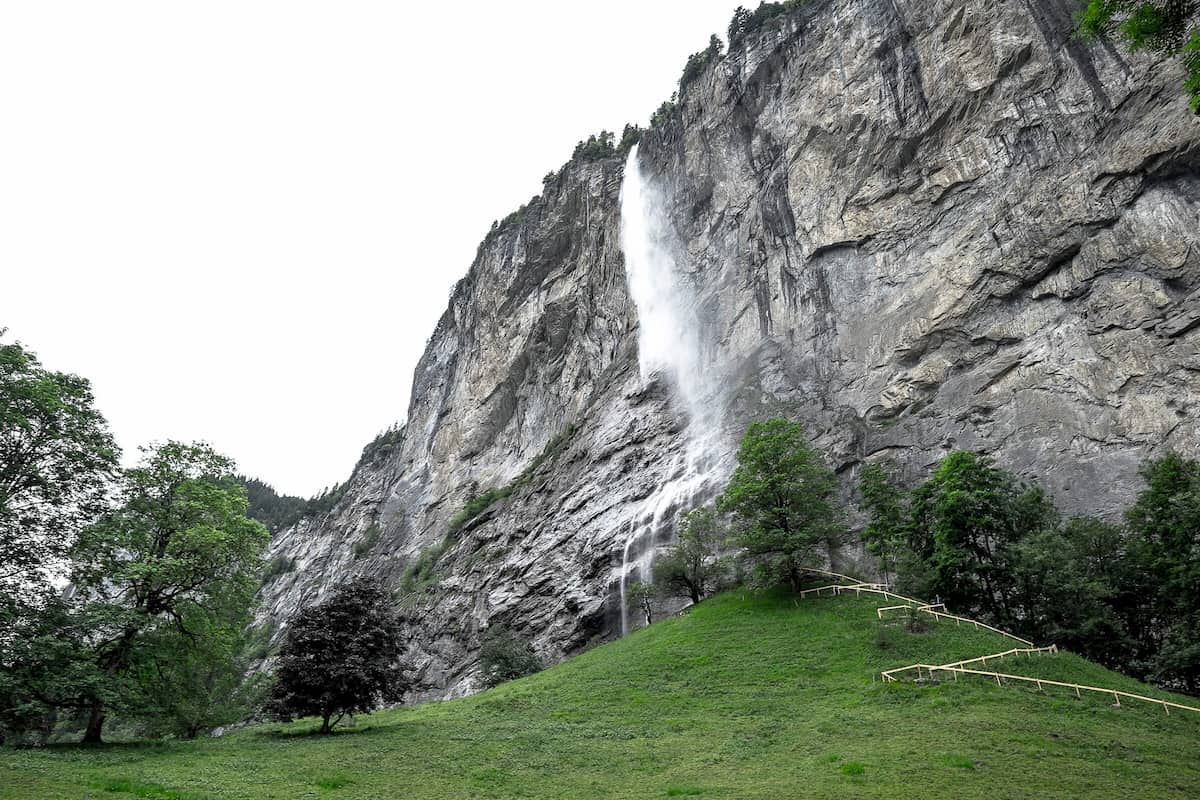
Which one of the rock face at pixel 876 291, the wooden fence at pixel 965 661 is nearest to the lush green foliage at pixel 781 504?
the wooden fence at pixel 965 661

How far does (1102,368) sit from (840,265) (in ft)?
63.0

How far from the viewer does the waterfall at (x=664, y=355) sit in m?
47.6

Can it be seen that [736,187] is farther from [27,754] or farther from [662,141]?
[27,754]

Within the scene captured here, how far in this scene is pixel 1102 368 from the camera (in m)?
35.8

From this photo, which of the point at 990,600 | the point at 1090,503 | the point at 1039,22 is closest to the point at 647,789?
the point at 990,600

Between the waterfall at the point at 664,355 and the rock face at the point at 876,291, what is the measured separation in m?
0.69

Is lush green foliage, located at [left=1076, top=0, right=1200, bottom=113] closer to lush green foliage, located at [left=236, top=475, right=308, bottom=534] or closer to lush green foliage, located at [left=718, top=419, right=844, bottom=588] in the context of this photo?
lush green foliage, located at [left=718, top=419, right=844, bottom=588]

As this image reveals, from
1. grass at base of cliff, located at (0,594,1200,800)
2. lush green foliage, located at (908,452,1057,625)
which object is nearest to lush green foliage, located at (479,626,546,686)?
grass at base of cliff, located at (0,594,1200,800)

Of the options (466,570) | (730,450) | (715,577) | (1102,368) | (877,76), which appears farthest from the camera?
(466,570)

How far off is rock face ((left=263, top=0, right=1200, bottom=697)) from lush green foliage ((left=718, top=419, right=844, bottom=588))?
8.60 meters

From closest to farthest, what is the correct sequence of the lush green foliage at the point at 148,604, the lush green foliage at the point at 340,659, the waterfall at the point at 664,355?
the lush green foliage at the point at 148,604
the lush green foliage at the point at 340,659
the waterfall at the point at 664,355

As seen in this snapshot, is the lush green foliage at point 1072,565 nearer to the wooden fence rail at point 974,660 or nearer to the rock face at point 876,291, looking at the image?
the rock face at point 876,291

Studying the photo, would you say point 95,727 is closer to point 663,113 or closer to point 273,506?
point 663,113

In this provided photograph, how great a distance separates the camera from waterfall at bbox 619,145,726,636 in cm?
4762
